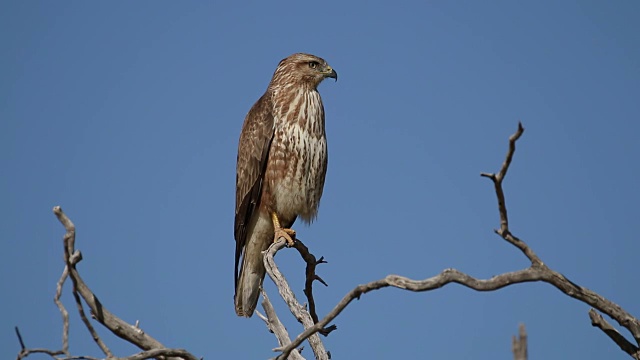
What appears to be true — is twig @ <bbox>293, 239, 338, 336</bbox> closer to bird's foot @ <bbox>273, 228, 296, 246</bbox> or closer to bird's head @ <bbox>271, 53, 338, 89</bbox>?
bird's foot @ <bbox>273, 228, 296, 246</bbox>

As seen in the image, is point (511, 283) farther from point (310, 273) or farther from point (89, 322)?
point (310, 273)

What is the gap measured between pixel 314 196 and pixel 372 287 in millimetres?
3360

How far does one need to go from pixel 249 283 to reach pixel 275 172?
892 millimetres

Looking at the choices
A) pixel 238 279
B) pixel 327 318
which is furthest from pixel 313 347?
pixel 238 279

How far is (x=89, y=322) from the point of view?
3252 millimetres

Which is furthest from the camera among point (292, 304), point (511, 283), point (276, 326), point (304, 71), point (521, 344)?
point (304, 71)

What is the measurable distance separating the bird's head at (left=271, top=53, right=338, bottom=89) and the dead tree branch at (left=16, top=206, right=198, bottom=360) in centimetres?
370

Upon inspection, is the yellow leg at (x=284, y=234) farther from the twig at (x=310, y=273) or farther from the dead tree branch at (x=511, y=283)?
the dead tree branch at (x=511, y=283)

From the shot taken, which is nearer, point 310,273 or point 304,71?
point 310,273

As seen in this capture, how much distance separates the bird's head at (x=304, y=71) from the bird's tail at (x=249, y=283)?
145cm

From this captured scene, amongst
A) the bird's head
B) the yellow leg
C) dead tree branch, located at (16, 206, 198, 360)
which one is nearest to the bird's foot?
Result: the yellow leg

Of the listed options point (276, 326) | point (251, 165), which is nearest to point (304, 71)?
point (251, 165)

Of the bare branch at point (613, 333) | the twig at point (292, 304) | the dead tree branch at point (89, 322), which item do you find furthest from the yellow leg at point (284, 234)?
the bare branch at point (613, 333)

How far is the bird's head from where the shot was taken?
6891 millimetres
